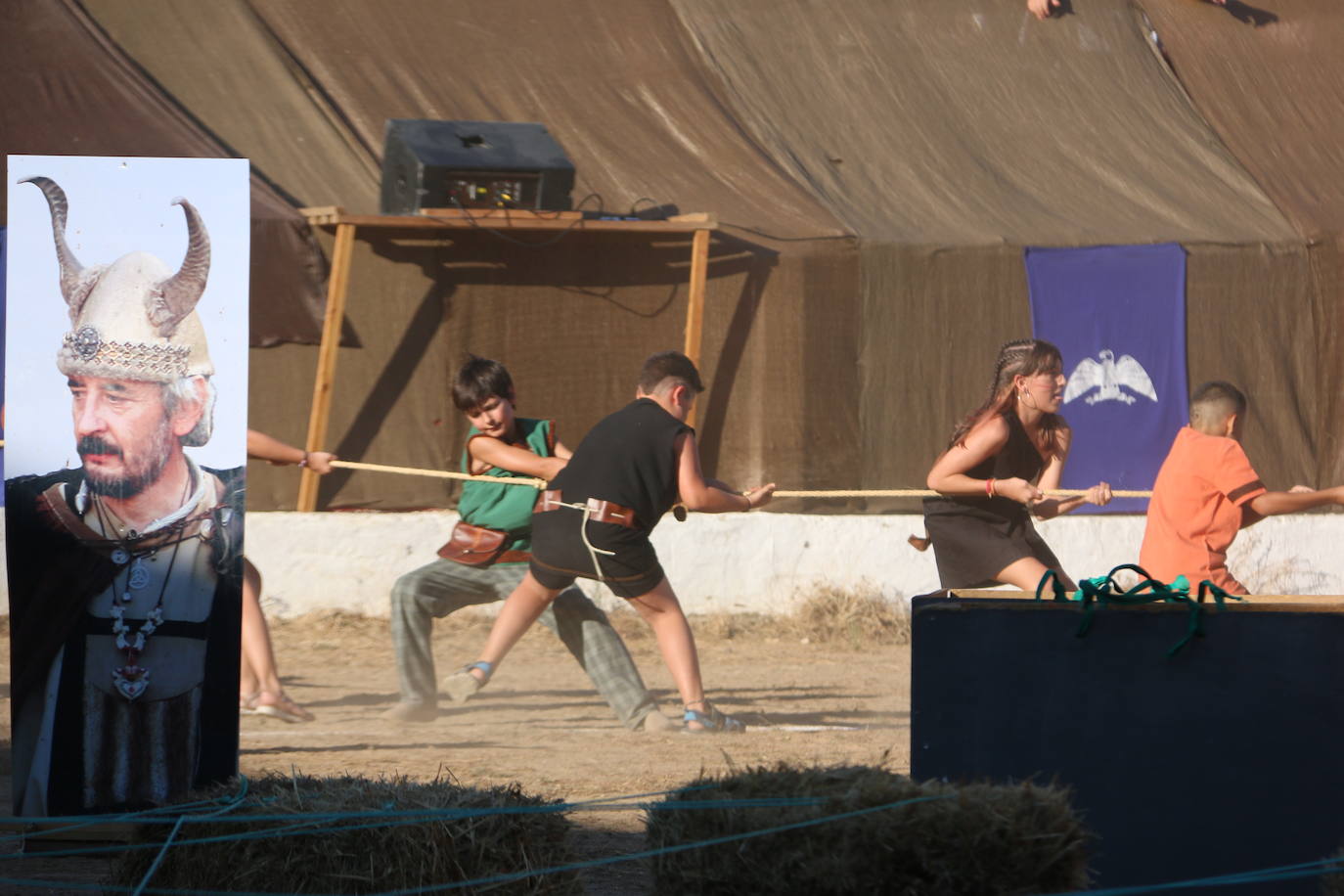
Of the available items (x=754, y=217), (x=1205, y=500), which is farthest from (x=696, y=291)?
(x=1205, y=500)

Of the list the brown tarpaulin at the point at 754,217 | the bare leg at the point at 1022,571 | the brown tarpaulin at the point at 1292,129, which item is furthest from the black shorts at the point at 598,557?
the brown tarpaulin at the point at 1292,129

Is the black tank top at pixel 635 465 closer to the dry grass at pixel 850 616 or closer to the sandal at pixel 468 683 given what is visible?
the sandal at pixel 468 683

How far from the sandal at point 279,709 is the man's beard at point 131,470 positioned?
329 centimetres

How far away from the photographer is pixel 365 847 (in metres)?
3.96

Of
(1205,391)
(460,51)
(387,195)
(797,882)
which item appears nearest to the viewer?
(797,882)

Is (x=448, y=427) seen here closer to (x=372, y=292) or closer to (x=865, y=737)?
(x=372, y=292)

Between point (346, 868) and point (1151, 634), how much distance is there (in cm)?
185

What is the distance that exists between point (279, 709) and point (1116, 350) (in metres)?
7.19

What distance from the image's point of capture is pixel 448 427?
41.4 feet

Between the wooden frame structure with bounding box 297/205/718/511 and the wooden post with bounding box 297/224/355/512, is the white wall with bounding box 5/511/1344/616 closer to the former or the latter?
the wooden frame structure with bounding box 297/205/718/511

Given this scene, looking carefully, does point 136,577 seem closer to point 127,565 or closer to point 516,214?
point 127,565

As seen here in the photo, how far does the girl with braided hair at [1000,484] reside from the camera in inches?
310

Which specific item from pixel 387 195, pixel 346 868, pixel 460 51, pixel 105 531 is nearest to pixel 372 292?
pixel 387 195

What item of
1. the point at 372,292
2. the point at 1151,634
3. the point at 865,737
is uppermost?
the point at 372,292
